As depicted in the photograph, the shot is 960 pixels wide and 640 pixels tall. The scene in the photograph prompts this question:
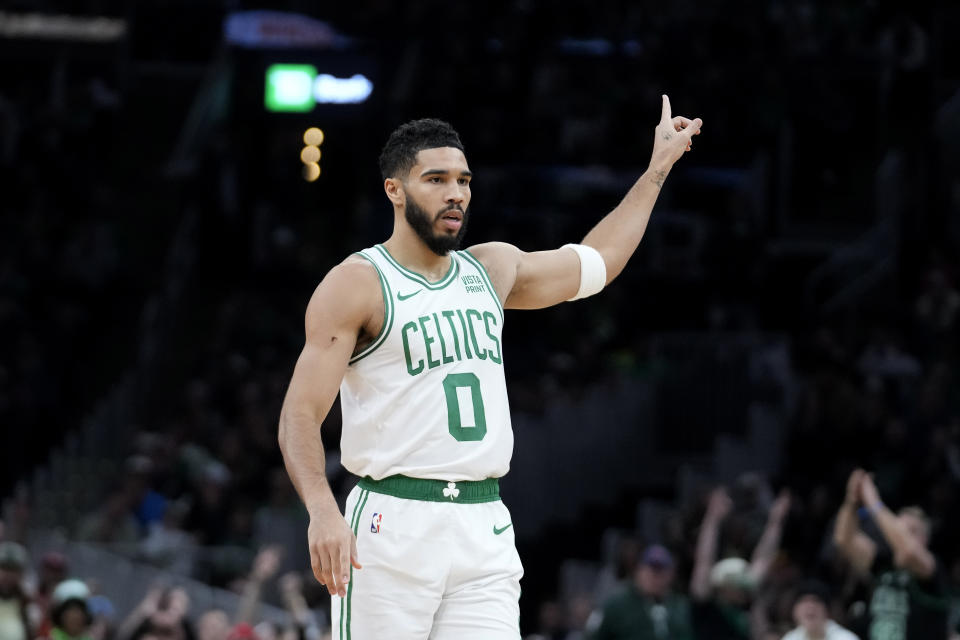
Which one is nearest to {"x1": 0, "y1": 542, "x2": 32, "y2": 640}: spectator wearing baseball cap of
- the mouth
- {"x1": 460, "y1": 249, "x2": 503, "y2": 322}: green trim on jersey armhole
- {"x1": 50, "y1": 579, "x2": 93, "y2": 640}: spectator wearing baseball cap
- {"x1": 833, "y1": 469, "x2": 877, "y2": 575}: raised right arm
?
{"x1": 50, "y1": 579, "x2": 93, "y2": 640}: spectator wearing baseball cap

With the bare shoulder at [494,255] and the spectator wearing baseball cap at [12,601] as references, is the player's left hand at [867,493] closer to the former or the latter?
the bare shoulder at [494,255]

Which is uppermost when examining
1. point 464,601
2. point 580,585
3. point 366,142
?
point 366,142

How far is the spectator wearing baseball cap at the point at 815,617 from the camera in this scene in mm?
9578

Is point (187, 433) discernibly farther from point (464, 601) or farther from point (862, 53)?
→ point (464, 601)

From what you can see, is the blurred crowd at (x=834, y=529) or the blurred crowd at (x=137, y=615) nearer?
the blurred crowd at (x=834, y=529)

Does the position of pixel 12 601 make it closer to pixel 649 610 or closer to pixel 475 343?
pixel 649 610

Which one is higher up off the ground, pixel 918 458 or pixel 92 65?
pixel 92 65

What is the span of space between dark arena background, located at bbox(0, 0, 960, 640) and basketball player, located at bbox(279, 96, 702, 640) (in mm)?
4794

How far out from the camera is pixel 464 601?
559 cm

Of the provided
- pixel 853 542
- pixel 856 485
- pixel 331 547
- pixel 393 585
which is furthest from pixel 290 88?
pixel 331 547

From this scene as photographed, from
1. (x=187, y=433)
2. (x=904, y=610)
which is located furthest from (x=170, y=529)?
(x=904, y=610)

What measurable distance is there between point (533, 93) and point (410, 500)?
59.8 feet

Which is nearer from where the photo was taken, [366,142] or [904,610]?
[904,610]

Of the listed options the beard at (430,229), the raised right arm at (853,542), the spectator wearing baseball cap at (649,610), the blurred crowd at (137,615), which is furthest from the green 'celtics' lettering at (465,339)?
the spectator wearing baseball cap at (649,610)
